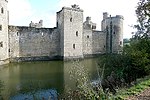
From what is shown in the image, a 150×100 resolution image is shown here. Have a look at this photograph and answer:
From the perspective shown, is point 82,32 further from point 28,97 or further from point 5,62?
point 28,97

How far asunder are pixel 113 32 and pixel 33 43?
46.7 feet

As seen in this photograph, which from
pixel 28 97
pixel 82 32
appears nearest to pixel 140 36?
pixel 28 97

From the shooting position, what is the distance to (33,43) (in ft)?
92.1

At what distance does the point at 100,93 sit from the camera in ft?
22.3

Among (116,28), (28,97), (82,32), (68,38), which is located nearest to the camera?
(28,97)

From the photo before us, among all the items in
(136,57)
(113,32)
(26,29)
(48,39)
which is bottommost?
(136,57)

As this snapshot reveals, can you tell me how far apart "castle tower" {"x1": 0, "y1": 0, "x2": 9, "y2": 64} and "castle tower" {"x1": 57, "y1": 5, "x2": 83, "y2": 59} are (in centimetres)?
654

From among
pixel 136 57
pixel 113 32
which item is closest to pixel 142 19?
pixel 136 57

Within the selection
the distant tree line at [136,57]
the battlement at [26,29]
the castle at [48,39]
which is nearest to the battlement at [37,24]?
the castle at [48,39]

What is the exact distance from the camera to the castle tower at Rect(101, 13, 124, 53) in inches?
1462

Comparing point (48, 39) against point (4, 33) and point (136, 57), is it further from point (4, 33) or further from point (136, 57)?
point (136, 57)

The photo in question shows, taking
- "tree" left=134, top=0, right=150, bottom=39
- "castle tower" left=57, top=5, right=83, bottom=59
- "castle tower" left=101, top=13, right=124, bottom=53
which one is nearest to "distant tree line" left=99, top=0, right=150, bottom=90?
"tree" left=134, top=0, right=150, bottom=39

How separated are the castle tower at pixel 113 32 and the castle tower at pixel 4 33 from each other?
648 inches

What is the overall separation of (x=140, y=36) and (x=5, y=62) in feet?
49.9
